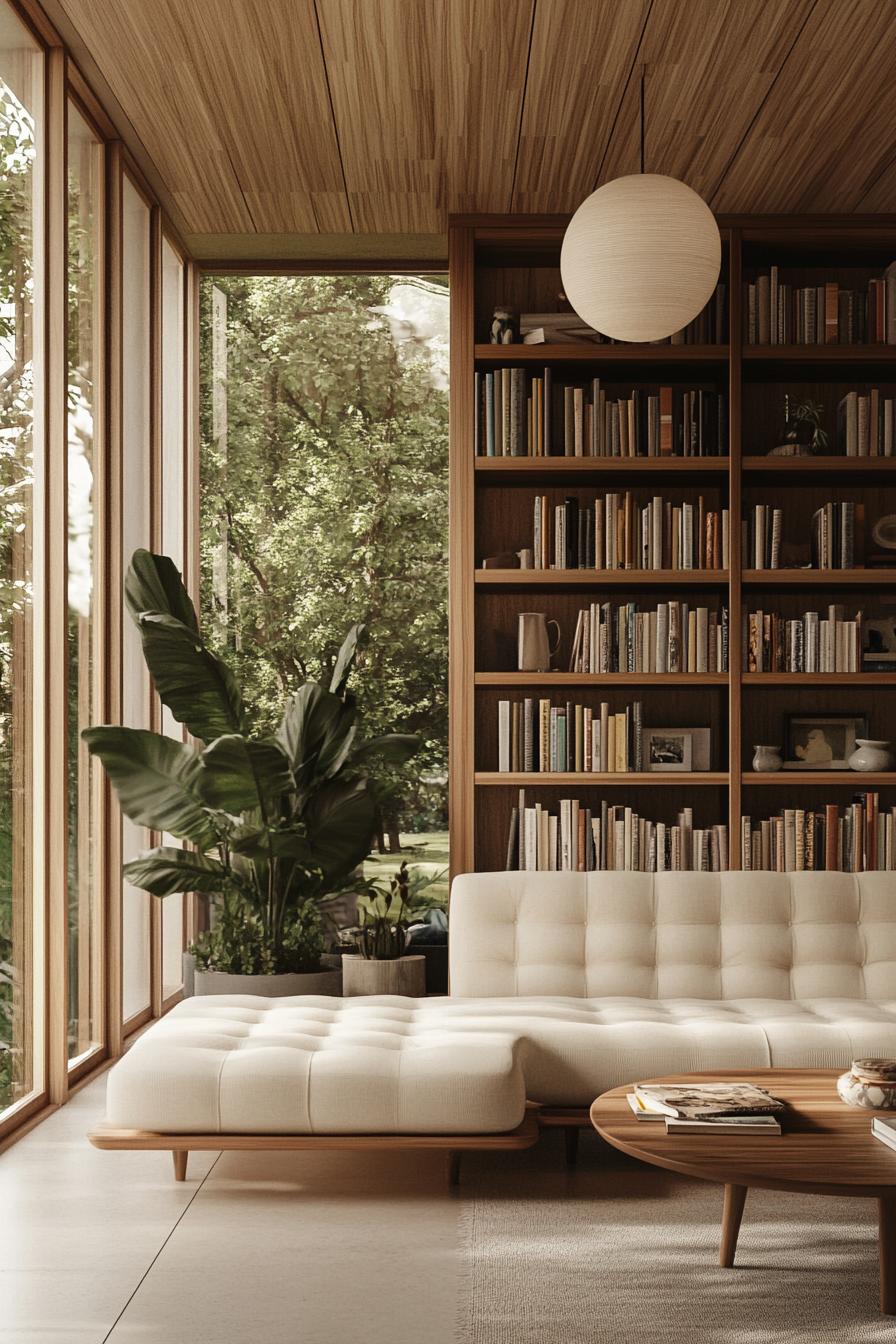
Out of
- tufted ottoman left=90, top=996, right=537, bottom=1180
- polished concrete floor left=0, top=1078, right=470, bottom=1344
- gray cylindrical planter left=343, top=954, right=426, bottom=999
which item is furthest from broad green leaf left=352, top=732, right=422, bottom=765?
tufted ottoman left=90, top=996, right=537, bottom=1180

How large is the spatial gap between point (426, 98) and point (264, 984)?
2911 mm

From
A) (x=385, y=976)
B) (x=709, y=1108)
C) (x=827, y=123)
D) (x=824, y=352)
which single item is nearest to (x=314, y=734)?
(x=385, y=976)

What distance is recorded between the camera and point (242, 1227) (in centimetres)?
288

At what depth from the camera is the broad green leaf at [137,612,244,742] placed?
4.34 metres

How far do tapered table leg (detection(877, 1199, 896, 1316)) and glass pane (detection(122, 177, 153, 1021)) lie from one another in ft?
9.63

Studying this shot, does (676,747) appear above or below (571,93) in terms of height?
below

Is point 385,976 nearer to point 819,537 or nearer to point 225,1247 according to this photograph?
point 225,1247

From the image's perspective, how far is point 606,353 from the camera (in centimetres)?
493

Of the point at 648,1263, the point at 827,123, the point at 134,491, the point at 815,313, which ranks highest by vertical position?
the point at 827,123

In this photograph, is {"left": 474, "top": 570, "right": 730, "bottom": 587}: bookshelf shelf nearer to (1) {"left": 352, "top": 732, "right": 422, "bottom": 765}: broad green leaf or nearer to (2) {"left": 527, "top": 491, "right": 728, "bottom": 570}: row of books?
(2) {"left": 527, "top": 491, "right": 728, "bottom": 570}: row of books

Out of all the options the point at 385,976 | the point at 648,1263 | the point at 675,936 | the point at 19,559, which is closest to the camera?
the point at 648,1263

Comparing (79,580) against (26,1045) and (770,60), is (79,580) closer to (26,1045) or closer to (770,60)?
(26,1045)

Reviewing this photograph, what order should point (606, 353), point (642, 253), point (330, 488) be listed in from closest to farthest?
point (642, 253) < point (606, 353) < point (330, 488)

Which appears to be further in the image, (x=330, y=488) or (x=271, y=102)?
(x=330, y=488)
